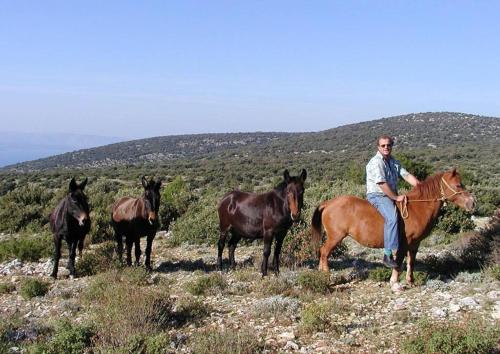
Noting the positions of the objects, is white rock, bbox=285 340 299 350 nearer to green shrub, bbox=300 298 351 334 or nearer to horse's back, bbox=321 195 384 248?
green shrub, bbox=300 298 351 334

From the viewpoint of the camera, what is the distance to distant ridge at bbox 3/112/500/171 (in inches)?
2653

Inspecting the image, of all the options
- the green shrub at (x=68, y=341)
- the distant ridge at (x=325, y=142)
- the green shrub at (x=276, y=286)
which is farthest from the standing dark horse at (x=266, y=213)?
the distant ridge at (x=325, y=142)

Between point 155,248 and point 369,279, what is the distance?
6.67m

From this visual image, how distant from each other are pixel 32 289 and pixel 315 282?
491 cm

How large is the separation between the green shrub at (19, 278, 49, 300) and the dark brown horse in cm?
530

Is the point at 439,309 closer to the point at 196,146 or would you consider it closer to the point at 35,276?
the point at 35,276

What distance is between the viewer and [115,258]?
9.88 m

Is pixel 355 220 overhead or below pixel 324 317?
overhead

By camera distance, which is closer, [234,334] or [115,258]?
[234,334]

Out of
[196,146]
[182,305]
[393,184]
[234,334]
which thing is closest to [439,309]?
[393,184]

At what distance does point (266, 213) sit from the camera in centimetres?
892

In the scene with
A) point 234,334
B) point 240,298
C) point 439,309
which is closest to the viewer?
point 234,334

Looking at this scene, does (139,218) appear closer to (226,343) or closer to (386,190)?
(226,343)

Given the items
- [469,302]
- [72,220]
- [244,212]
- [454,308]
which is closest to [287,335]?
[454,308]
